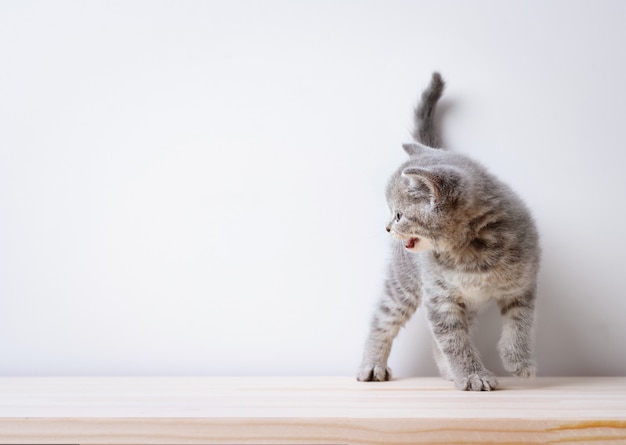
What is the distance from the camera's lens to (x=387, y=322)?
4.74 ft

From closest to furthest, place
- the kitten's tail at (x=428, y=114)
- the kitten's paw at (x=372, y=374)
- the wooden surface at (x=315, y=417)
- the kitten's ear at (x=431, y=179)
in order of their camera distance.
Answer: the wooden surface at (x=315, y=417) < the kitten's ear at (x=431, y=179) < the kitten's paw at (x=372, y=374) < the kitten's tail at (x=428, y=114)

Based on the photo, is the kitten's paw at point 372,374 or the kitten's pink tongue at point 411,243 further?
the kitten's paw at point 372,374

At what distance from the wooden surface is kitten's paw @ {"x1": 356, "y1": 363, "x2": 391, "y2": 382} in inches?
8.7

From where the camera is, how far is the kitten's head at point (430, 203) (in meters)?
1.18

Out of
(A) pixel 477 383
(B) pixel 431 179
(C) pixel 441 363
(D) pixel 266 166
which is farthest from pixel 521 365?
(D) pixel 266 166

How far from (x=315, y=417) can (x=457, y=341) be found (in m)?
0.55

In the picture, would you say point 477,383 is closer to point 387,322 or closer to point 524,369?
point 524,369

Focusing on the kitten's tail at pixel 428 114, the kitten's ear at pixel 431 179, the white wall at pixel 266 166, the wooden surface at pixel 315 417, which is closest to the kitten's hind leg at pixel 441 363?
the white wall at pixel 266 166

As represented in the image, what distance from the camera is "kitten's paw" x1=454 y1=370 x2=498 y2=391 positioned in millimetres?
1187

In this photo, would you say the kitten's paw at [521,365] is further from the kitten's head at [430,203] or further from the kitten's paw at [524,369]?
the kitten's head at [430,203]

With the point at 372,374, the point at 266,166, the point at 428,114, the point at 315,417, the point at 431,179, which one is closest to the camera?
the point at 315,417

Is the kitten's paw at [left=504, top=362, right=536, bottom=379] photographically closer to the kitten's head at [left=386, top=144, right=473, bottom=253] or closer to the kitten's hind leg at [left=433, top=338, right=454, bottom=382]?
the kitten's hind leg at [left=433, top=338, right=454, bottom=382]

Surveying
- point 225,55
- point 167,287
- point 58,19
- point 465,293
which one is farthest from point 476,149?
point 58,19

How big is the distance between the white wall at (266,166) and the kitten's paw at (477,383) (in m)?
0.33
